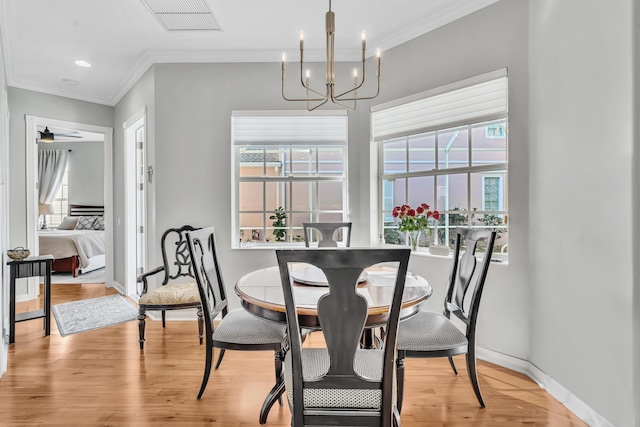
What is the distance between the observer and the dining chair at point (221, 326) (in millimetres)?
1896

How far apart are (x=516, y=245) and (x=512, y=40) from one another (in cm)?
143

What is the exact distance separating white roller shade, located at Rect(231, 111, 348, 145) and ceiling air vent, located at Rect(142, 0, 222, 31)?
0.84 metres

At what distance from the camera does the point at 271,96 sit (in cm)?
345

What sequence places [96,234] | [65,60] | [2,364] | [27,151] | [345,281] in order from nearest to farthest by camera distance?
[345,281] < [2,364] < [65,60] < [27,151] < [96,234]

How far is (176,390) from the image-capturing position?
7.23ft

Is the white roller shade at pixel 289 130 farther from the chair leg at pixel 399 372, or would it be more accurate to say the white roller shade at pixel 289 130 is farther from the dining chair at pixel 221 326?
the chair leg at pixel 399 372

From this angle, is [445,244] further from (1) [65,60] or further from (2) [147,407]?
(1) [65,60]

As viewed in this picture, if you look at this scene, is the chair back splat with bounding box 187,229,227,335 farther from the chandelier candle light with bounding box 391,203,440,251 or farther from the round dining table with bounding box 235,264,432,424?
the chandelier candle light with bounding box 391,203,440,251

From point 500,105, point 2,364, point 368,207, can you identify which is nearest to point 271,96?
point 368,207

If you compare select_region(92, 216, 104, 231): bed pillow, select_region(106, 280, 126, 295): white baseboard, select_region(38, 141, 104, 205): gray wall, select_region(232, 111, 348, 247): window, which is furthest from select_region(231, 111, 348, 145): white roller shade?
select_region(38, 141, 104, 205): gray wall

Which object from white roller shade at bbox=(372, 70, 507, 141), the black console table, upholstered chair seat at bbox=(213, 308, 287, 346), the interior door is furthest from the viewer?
the interior door

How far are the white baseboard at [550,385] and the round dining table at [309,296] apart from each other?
1.04 metres

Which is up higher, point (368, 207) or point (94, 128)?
point (94, 128)

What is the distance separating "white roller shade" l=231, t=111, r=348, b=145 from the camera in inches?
137
